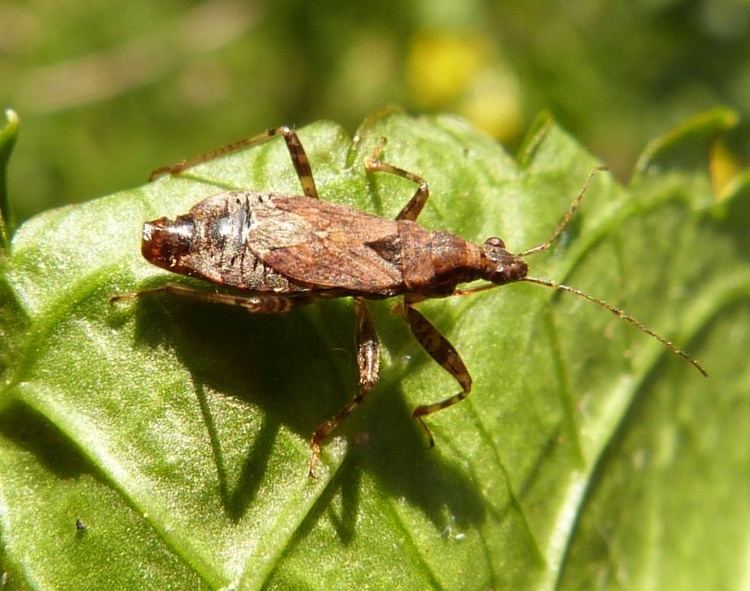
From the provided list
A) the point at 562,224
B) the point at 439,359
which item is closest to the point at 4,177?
the point at 439,359

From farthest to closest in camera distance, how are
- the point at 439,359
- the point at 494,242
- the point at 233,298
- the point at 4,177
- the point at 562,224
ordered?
the point at 562,224 → the point at 494,242 → the point at 439,359 → the point at 233,298 → the point at 4,177

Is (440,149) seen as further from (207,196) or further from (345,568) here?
(345,568)

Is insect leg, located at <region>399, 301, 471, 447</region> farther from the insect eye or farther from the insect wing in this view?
the insect eye

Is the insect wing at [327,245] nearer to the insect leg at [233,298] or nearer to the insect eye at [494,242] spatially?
the insect leg at [233,298]

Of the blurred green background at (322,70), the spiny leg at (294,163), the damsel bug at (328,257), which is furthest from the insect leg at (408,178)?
the blurred green background at (322,70)

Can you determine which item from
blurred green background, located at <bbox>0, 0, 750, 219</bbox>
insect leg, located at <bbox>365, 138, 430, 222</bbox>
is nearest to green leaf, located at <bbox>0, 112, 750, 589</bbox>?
insect leg, located at <bbox>365, 138, 430, 222</bbox>

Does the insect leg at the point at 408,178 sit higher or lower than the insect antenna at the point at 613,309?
higher

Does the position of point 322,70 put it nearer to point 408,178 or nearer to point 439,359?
point 408,178
